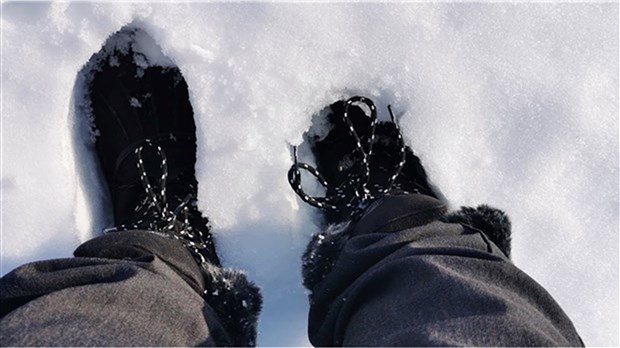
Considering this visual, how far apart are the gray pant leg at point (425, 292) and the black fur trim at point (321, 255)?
0.06 meters

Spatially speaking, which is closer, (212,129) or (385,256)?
(385,256)

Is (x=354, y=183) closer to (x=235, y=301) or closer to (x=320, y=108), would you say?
(x=320, y=108)

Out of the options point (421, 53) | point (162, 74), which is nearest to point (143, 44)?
point (162, 74)

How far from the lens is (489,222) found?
1058 millimetres

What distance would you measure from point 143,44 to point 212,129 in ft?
0.79

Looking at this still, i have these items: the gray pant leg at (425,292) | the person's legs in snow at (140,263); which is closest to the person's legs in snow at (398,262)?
the gray pant leg at (425,292)

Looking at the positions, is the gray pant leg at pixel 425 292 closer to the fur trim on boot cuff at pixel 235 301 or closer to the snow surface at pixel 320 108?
the fur trim on boot cuff at pixel 235 301

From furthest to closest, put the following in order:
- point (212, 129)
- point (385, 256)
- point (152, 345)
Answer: point (212, 129) → point (385, 256) → point (152, 345)

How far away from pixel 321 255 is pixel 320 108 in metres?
0.29

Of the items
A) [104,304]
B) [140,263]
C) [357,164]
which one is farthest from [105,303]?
[357,164]

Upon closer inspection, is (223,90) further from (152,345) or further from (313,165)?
(152,345)

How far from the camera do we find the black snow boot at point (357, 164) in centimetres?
116

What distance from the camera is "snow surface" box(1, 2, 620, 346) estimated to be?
116 cm

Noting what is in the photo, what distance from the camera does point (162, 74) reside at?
4.29 feet
